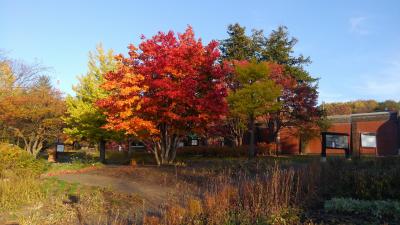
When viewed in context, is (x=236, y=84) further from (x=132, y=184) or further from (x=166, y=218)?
(x=166, y=218)

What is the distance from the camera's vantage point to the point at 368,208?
7.50 m

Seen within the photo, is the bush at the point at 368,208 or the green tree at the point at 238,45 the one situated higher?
the green tree at the point at 238,45

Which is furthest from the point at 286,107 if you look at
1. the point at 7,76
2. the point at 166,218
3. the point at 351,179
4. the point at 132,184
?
the point at 166,218

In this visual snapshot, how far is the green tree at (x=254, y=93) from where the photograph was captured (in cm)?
2762

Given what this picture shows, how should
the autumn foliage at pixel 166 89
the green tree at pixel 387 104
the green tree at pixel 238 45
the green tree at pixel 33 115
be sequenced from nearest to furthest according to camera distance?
1. the autumn foliage at pixel 166 89
2. the green tree at pixel 33 115
3. the green tree at pixel 238 45
4. the green tree at pixel 387 104

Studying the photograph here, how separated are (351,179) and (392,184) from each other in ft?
2.75

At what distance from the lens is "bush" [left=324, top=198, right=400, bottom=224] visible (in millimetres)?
7168

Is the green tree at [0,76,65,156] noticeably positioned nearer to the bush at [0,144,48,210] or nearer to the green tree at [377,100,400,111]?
the bush at [0,144,48,210]

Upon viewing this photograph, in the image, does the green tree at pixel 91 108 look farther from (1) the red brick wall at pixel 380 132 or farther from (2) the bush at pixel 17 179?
(1) the red brick wall at pixel 380 132

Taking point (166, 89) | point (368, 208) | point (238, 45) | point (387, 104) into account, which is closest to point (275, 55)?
point (238, 45)

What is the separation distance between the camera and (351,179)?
9500mm

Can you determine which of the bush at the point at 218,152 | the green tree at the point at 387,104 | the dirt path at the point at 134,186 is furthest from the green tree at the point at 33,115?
the green tree at the point at 387,104

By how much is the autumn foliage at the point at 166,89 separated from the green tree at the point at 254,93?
6.86m

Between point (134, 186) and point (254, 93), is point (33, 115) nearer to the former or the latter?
point (254, 93)
